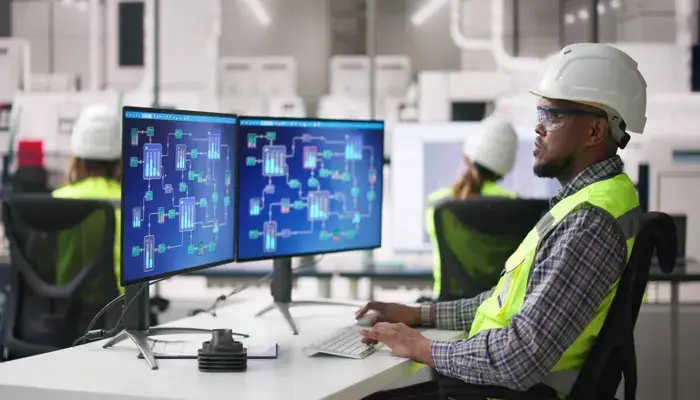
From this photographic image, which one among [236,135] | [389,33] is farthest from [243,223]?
[389,33]

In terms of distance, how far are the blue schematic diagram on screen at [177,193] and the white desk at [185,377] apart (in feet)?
0.71

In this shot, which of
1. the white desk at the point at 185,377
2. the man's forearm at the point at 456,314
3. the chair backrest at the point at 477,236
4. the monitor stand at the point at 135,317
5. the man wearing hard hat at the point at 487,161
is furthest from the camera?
the man wearing hard hat at the point at 487,161

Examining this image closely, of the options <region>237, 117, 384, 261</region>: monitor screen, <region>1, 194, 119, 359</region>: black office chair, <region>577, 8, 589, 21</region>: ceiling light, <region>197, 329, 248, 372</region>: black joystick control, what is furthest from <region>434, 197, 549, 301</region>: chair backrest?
<region>577, 8, 589, 21</region>: ceiling light

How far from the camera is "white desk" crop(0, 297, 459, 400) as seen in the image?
6.36 ft

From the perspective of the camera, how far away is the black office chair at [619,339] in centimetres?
205

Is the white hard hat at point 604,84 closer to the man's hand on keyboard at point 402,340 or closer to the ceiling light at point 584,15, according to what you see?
the man's hand on keyboard at point 402,340

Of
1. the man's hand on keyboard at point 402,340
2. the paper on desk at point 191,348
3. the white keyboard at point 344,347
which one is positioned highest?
the man's hand on keyboard at point 402,340

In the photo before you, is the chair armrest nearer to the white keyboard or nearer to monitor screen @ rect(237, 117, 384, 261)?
the white keyboard

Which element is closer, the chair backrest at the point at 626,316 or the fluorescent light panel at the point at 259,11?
the chair backrest at the point at 626,316

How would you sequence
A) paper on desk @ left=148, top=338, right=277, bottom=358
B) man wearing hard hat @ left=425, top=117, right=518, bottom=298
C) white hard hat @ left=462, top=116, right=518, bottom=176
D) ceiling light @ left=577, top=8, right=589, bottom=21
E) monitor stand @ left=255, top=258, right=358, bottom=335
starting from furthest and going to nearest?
ceiling light @ left=577, top=8, right=589, bottom=21
white hard hat @ left=462, top=116, right=518, bottom=176
man wearing hard hat @ left=425, top=117, right=518, bottom=298
monitor stand @ left=255, top=258, right=358, bottom=335
paper on desk @ left=148, top=338, right=277, bottom=358

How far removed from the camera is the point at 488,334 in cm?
209

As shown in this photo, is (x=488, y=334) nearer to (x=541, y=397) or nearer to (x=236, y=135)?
(x=541, y=397)

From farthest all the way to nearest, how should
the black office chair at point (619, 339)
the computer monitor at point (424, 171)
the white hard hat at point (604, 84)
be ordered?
the computer monitor at point (424, 171)
the white hard hat at point (604, 84)
the black office chair at point (619, 339)

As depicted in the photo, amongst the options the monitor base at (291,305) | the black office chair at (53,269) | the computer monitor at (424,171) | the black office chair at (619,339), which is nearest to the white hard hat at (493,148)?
the computer monitor at (424,171)
